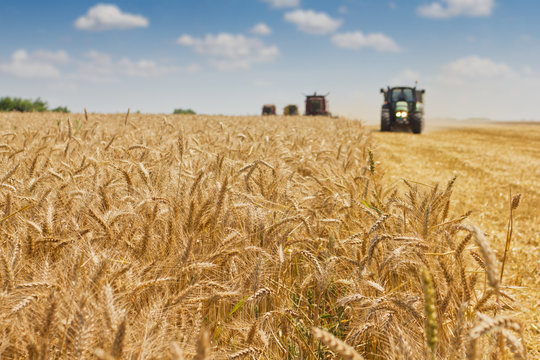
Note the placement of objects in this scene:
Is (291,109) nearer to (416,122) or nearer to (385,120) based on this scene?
(385,120)

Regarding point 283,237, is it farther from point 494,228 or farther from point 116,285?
point 494,228

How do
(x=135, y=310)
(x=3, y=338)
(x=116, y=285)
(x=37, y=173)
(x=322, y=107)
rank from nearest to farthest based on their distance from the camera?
(x=3, y=338), (x=116, y=285), (x=135, y=310), (x=37, y=173), (x=322, y=107)

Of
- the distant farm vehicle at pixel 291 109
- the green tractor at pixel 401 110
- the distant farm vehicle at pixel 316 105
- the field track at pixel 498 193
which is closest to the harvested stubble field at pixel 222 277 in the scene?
the field track at pixel 498 193

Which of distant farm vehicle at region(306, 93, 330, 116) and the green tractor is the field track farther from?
distant farm vehicle at region(306, 93, 330, 116)

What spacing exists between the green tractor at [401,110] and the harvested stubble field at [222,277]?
18.1 metres

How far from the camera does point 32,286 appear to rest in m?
1.06

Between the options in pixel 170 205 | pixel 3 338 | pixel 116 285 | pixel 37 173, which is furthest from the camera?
pixel 37 173

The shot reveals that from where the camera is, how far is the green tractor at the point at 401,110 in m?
18.9

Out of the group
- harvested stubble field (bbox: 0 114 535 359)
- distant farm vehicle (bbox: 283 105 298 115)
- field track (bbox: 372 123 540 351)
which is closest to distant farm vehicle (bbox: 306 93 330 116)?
distant farm vehicle (bbox: 283 105 298 115)

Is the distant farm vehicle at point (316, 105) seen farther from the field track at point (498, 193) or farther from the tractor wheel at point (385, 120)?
the field track at point (498, 193)

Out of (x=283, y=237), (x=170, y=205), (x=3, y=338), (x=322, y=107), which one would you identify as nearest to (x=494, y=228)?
(x=283, y=237)

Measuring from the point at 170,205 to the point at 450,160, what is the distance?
30.1 feet

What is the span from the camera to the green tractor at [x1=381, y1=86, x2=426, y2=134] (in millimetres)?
18922

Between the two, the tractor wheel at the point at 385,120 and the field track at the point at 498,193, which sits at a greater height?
the tractor wheel at the point at 385,120
